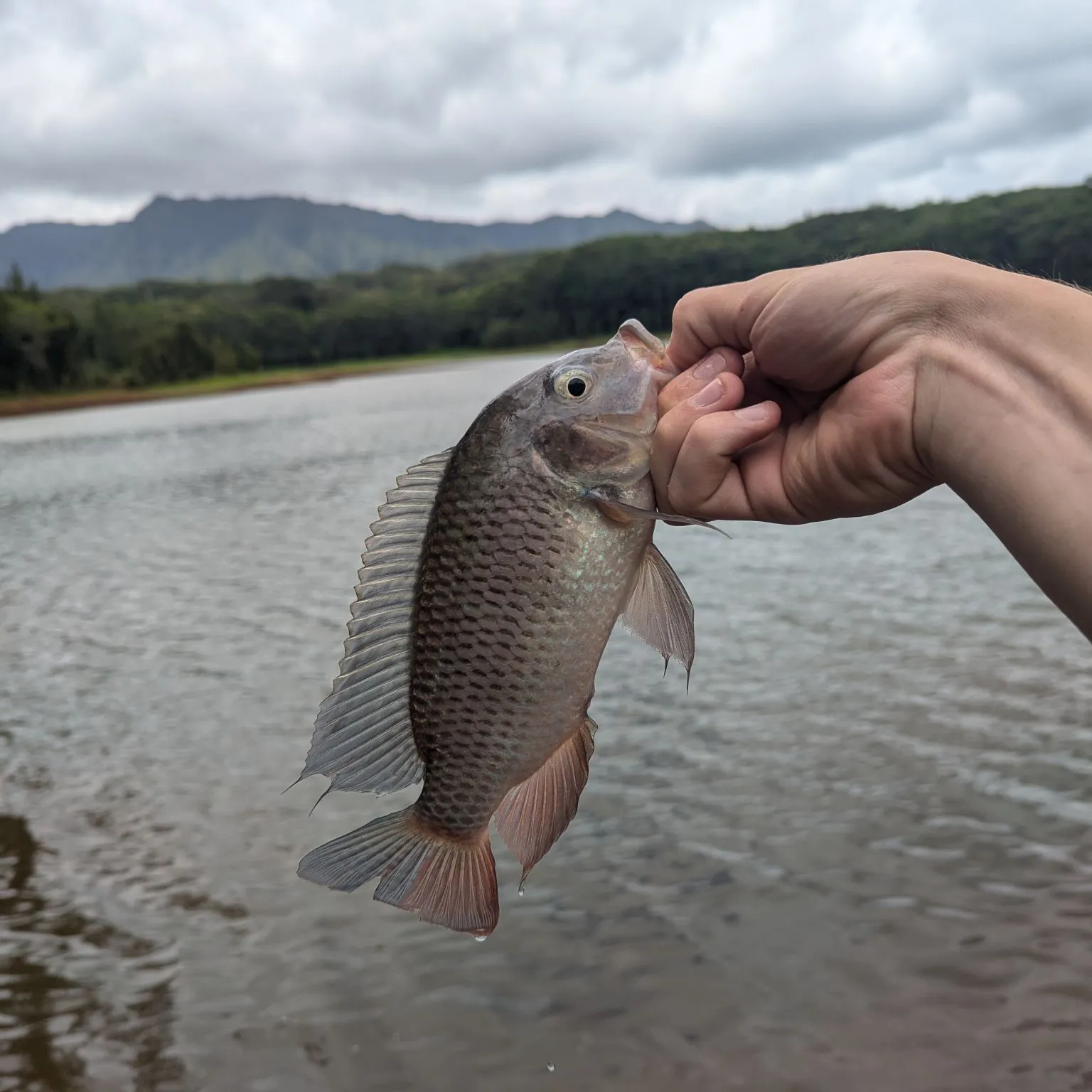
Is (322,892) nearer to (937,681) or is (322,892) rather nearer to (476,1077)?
(476,1077)

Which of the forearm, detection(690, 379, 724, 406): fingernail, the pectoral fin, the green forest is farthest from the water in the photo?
the green forest

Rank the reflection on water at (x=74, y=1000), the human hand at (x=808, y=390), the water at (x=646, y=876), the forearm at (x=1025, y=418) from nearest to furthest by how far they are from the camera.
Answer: the forearm at (x=1025, y=418)
the human hand at (x=808, y=390)
the water at (x=646, y=876)
the reflection on water at (x=74, y=1000)

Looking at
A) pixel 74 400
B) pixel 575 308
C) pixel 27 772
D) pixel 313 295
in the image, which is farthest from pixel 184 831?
pixel 313 295

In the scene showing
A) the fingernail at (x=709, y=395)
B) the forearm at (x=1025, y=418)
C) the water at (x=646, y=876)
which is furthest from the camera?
the water at (x=646, y=876)

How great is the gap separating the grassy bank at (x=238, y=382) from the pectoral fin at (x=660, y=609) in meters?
67.4

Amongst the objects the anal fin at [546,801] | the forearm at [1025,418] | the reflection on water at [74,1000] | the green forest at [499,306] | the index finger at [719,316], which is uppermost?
the green forest at [499,306]

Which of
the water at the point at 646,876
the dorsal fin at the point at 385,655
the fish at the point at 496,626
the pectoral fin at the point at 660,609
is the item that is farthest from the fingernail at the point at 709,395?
the water at the point at 646,876

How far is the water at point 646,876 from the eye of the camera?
16.2 feet

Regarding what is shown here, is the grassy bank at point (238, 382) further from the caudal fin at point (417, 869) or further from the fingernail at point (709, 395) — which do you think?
the caudal fin at point (417, 869)

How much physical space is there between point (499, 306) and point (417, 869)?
9231 centimetres

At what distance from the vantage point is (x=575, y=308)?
7381cm

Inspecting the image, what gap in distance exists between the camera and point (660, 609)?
271 centimetres

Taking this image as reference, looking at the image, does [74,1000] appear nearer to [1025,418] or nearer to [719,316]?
[719,316]

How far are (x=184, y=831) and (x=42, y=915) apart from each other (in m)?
1.20
